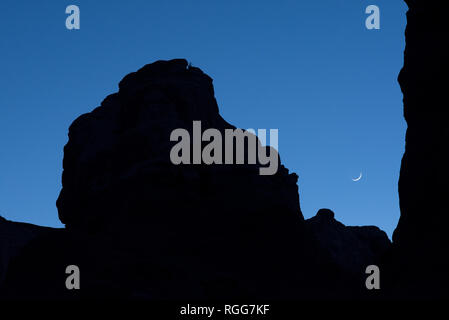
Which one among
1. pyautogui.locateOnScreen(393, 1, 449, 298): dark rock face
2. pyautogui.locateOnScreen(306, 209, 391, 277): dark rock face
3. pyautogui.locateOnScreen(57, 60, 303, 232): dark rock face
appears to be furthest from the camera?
pyautogui.locateOnScreen(306, 209, 391, 277): dark rock face

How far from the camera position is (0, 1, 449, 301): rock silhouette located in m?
27.0

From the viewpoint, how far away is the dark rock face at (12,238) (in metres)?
59.7

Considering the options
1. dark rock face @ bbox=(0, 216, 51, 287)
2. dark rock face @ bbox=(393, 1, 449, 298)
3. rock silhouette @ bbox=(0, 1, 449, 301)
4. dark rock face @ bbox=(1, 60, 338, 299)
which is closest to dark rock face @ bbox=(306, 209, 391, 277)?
rock silhouette @ bbox=(0, 1, 449, 301)

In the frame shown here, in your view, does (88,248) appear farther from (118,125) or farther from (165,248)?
(118,125)

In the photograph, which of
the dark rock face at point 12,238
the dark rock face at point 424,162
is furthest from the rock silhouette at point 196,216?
the dark rock face at point 12,238

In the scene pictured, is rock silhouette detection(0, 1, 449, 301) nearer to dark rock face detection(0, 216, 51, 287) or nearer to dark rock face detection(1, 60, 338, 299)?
dark rock face detection(1, 60, 338, 299)

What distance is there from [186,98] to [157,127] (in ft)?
18.5

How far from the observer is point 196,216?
4531 cm

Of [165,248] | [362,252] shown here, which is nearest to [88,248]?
[165,248]

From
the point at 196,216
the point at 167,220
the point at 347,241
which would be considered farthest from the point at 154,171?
the point at 347,241

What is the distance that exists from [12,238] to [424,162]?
47184mm

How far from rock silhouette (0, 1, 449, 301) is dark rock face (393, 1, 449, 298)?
0.08 metres

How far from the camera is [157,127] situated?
169 feet

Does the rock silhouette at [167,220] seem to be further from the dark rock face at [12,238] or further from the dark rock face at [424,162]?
the dark rock face at [424,162]
